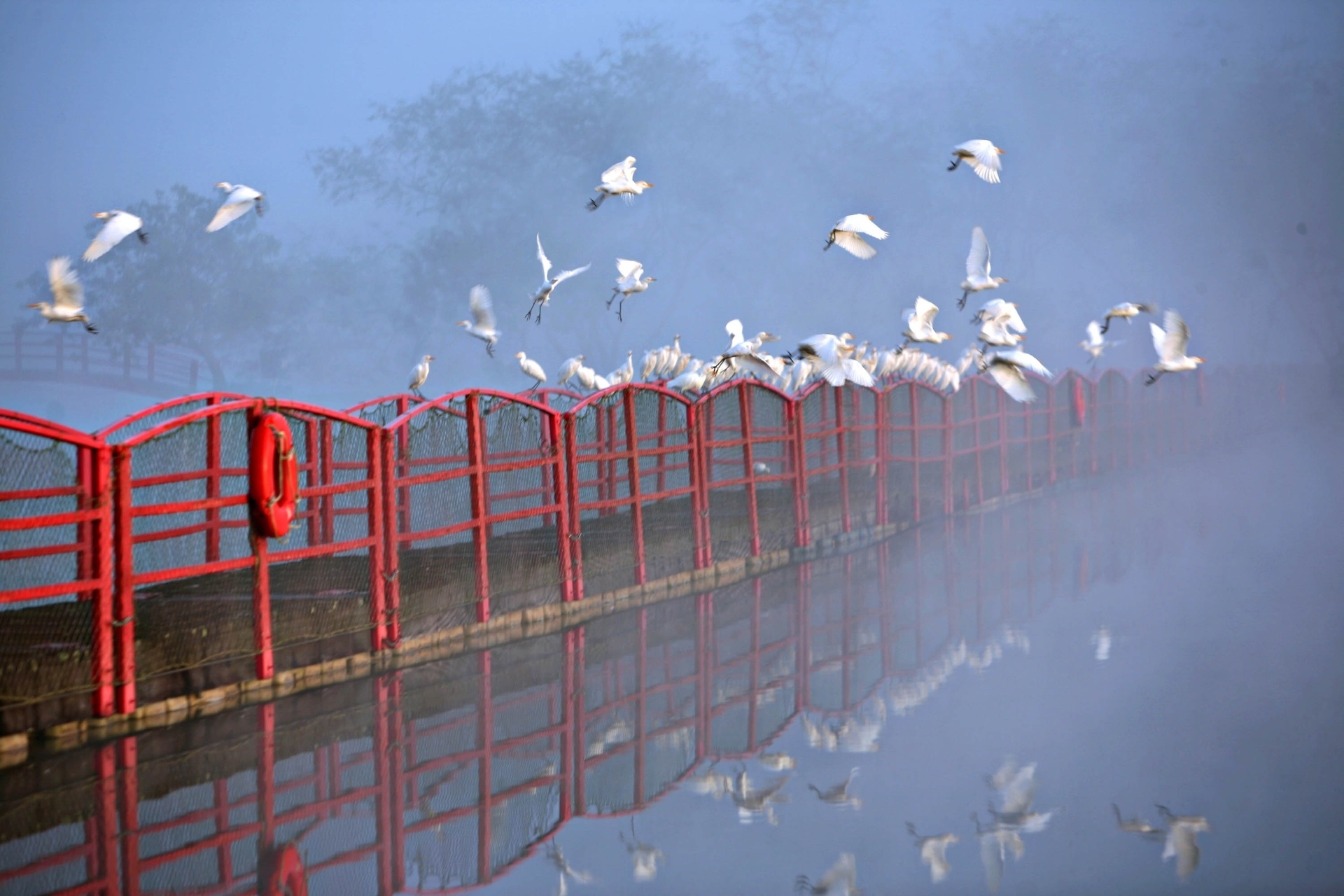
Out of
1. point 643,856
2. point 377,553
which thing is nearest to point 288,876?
point 643,856

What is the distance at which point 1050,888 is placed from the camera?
219 inches

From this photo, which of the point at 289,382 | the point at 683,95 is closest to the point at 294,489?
the point at 289,382

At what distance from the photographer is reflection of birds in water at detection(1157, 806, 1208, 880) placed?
5707 millimetres

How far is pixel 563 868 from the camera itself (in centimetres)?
577

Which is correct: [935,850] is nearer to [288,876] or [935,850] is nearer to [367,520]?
[288,876]

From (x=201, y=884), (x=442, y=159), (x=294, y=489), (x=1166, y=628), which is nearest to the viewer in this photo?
(x=201, y=884)

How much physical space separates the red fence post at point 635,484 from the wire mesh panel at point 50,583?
16.3ft

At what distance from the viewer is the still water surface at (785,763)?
5742 millimetres

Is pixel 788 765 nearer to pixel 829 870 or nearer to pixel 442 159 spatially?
pixel 829 870

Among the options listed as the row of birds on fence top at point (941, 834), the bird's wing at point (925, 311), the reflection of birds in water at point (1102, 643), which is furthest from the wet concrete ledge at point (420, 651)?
the reflection of birds in water at point (1102, 643)

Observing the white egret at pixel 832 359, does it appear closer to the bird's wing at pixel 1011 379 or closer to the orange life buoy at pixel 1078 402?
the bird's wing at pixel 1011 379

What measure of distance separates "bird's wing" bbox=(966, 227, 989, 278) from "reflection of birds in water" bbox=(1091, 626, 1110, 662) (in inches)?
156

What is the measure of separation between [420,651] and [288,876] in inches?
149

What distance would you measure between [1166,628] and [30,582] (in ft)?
26.8
